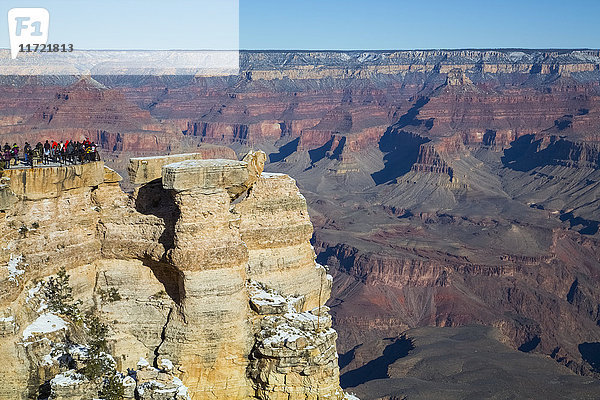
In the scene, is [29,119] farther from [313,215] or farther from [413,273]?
[413,273]

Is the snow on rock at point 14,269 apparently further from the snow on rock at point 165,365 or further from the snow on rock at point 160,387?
the snow on rock at point 165,365

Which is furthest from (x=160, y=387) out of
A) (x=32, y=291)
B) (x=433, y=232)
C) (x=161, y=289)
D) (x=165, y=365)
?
(x=433, y=232)

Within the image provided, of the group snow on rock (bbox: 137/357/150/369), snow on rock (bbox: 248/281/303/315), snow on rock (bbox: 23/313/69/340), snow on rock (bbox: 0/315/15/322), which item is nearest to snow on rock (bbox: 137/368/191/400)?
snow on rock (bbox: 137/357/150/369)

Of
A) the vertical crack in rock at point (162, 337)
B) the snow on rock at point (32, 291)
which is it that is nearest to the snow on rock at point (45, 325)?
the snow on rock at point (32, 291)

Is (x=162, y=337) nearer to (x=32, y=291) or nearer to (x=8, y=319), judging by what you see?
(x=32, y=291)

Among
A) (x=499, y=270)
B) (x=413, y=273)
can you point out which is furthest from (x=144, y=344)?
(x=499, y=270)

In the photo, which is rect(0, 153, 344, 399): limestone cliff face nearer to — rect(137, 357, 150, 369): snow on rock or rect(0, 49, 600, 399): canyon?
rect(0, 49, 600, 399): canyon
